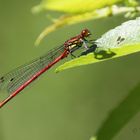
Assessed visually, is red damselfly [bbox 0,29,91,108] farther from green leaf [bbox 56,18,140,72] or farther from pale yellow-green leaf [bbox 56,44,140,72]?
pale yellow-green leaf [bbox 56,44,140,72]

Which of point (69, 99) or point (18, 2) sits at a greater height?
point (18, 2)

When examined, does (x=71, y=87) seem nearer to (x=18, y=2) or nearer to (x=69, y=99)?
(x=69, y=99)

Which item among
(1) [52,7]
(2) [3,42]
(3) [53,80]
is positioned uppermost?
(1) [52,7]

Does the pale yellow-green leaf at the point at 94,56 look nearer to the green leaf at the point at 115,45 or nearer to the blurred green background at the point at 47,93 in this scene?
the green leaf at the point at 115,45

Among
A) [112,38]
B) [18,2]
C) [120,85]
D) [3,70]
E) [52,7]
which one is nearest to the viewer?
[52,7]

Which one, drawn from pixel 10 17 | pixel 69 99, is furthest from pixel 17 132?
pixel 10 17

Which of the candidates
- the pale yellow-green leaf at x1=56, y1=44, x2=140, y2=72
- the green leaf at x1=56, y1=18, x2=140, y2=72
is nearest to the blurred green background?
the green leaf at x1=56, y1=18, x2=140, y2=72

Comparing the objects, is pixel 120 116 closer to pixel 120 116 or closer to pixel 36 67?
pixel 120 116

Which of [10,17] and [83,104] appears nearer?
[83,104]
